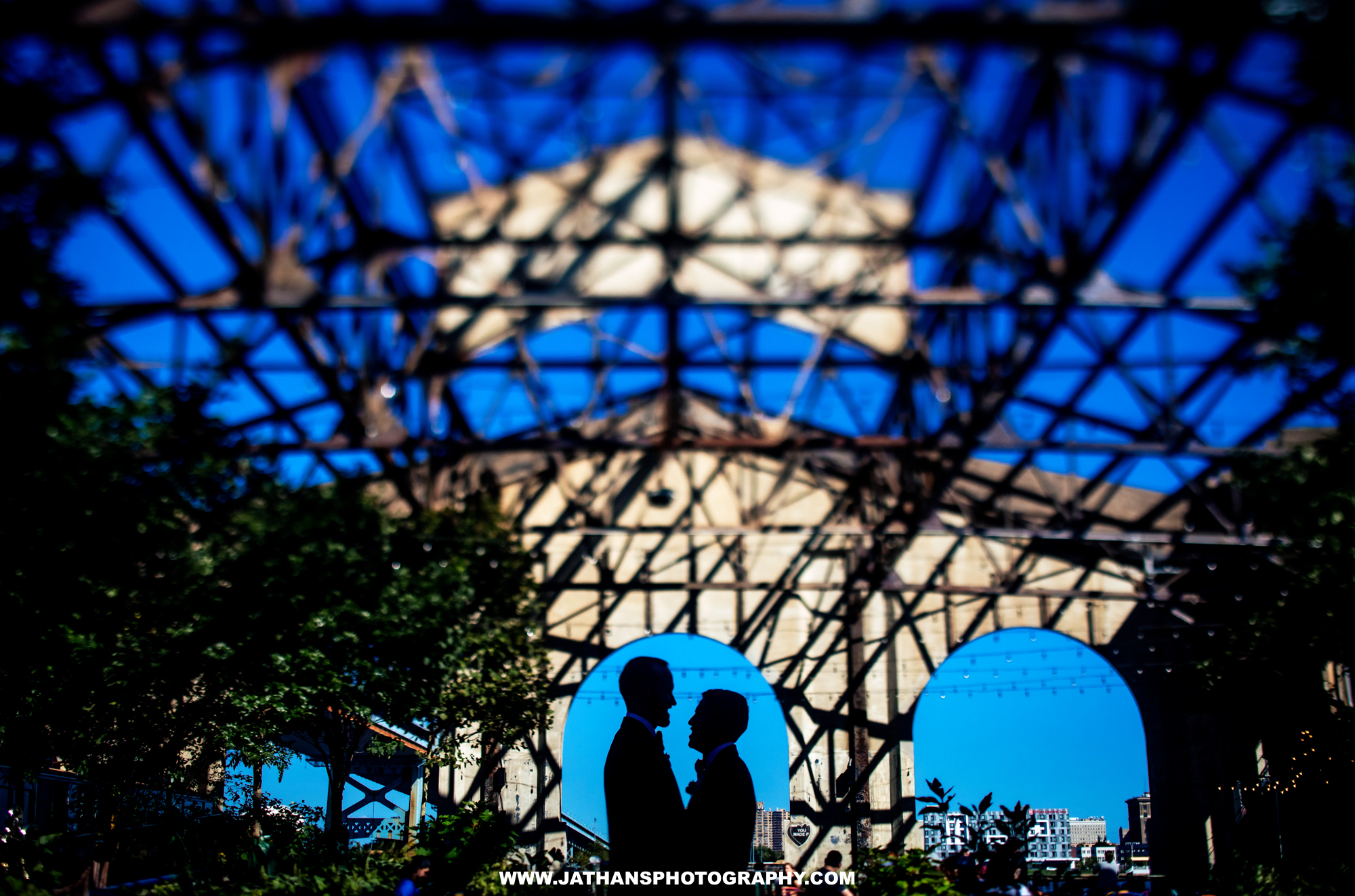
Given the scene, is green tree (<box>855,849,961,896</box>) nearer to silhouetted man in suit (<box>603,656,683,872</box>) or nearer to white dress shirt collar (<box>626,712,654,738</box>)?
silhouetted man in suit (<box>603,656,683,872</box>)

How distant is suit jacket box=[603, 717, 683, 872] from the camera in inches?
467

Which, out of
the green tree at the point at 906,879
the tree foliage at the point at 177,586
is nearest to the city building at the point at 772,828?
the green tree at the point at 906,879

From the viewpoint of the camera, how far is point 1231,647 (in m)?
18.0

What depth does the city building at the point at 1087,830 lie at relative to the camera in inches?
854

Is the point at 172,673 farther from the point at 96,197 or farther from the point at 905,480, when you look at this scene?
the point at 905,480

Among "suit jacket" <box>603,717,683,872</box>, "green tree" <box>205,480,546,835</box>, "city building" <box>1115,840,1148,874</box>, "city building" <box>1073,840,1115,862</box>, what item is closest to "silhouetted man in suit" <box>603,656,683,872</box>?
"suit jacket" <box>603,717,683,872</box>

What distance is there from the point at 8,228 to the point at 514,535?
14865 millimetres

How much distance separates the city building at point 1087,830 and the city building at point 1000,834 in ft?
0.35

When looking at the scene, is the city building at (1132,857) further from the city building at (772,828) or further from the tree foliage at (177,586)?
the tree foliage at (177,586)

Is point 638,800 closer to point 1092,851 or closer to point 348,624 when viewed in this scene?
point 348,624

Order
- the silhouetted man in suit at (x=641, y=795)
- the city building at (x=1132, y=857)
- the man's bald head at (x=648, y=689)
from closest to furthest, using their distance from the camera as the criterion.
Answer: the silhouetted man in suit at (x=641, y=795) < the man's bald head at (x=648, y=689) < the city building at (x=1132, y=857)

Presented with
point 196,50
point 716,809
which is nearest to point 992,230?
point 716,809

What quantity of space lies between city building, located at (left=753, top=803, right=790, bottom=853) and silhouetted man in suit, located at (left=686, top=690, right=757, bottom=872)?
884 centimetres

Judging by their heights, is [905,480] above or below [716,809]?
above
